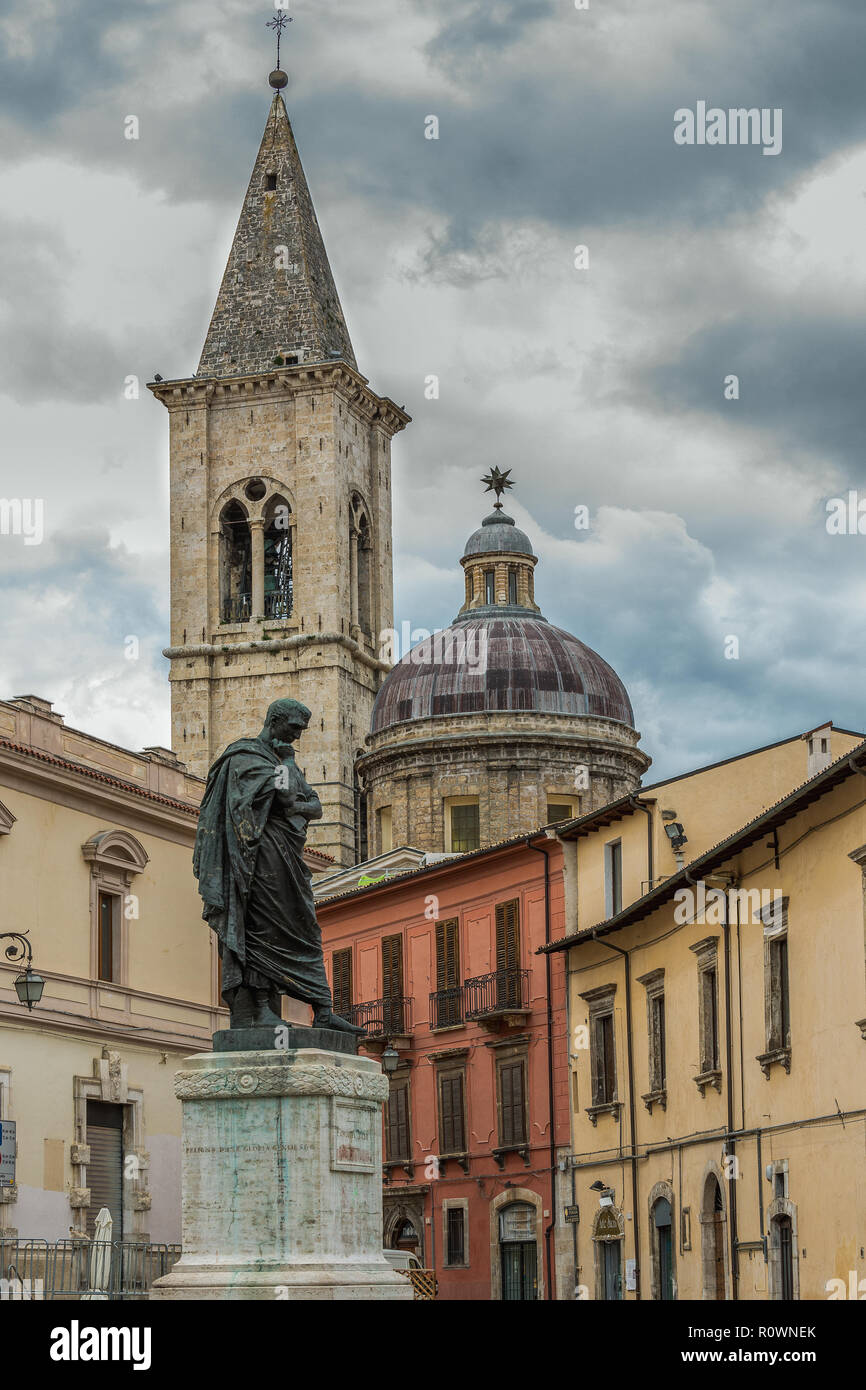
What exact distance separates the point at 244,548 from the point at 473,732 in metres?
23.8

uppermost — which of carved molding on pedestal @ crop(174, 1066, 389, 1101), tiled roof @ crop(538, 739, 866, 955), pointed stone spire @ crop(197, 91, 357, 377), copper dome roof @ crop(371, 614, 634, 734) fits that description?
pointed stone spire @ crop(197, 91, 357, 377)

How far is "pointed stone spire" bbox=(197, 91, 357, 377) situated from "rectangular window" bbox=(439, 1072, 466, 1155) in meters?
42.3

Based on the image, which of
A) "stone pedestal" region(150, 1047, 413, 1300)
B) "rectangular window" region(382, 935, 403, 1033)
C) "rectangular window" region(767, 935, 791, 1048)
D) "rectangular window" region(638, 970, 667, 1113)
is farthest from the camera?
"rectangular window" region(382, 935, 403, 1033)

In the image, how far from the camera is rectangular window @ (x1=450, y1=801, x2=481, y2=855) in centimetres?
6338

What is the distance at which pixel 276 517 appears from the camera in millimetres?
84625

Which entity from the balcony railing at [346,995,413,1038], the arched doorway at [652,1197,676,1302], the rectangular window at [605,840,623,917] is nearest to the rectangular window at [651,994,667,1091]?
the arched doorway at [652,1197,676,1302]

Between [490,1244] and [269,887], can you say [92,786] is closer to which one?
[490,1244]

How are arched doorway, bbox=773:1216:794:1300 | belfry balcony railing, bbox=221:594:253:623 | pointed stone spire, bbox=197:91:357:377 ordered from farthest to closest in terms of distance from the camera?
pointed stone spire, bbox=197:91:357:377
belfry balcony railing, bbox=221:594:253:623
arched doorway, bbox=773:1216:794:1300

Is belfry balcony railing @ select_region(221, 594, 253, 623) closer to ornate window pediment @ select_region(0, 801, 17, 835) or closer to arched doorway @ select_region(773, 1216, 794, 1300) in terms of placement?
ornate window pediment @ select_region(0, 801, 17, 835)

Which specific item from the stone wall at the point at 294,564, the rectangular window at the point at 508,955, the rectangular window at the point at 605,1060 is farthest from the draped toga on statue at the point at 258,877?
the stone wall at the point at 294,564

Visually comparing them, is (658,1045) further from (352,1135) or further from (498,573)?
(498,573)
